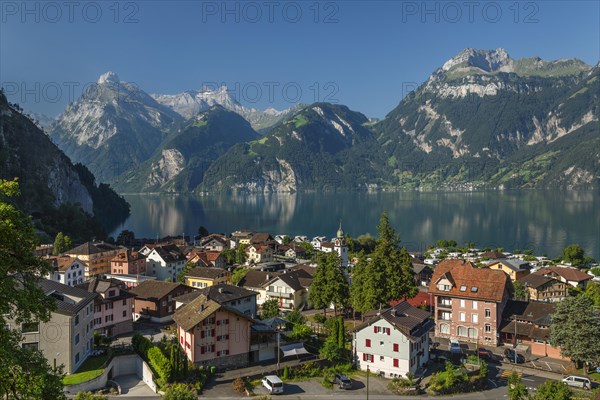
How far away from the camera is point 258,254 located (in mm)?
101812

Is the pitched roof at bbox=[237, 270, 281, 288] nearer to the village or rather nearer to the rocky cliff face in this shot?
the village

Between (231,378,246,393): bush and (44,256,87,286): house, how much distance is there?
46.4 metres

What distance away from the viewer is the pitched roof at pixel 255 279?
216 feet

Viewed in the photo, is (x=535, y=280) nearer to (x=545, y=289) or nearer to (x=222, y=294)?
(x=545, y=289)

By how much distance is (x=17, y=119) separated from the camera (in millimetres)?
151375

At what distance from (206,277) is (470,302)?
114ft

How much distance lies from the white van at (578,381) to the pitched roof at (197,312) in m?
24.0

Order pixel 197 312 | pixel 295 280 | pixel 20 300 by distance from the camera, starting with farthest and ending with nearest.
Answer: pixel 295 280, pixel 197 312, pixel 20 300

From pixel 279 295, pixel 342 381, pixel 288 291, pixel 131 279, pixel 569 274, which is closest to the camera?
pixel 342 381

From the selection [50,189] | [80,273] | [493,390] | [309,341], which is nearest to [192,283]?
[80,273]

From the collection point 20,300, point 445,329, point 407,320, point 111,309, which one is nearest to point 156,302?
point 111,309

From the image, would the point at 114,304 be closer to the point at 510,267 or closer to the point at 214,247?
the point at 510,267

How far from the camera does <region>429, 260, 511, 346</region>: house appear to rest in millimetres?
49281

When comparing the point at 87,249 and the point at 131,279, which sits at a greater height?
the point at 87,249
